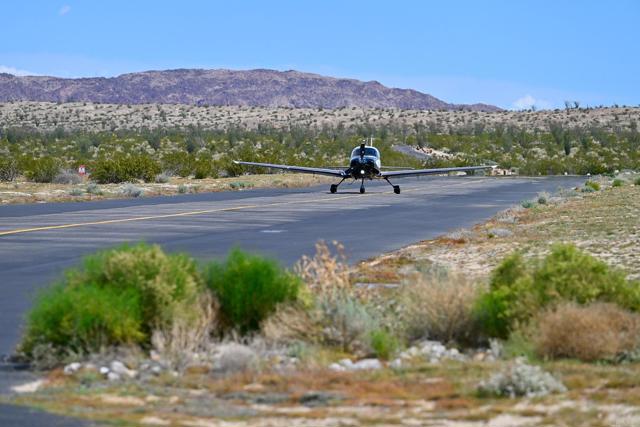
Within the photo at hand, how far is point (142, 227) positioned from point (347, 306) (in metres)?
19.0

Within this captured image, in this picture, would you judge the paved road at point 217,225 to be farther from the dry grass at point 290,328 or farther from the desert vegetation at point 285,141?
the desert vegetation at point 285,141

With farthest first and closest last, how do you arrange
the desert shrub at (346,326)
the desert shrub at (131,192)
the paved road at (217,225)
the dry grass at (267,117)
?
the dry grass at (267,117), the desert shrub at (131,192), the paved road at (217,225), the desert shrub at (346,326)

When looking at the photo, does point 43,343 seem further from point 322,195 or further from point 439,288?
point 322,195

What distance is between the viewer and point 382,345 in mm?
10945

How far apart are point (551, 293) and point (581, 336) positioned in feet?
3.15

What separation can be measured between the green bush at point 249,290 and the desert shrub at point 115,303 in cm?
32

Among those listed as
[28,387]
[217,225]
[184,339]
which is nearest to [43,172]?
[217,225]

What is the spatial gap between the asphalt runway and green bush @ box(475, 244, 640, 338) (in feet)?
15.4

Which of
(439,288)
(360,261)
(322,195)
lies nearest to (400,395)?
(439,288)

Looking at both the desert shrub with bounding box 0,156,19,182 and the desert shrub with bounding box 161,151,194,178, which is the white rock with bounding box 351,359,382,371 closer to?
the desert shrub with bounding box 0,156,19,182

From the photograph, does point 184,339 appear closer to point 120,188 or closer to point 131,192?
point 131,192

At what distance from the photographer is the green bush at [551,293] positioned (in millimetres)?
11406

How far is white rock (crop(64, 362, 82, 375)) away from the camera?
1028 cm

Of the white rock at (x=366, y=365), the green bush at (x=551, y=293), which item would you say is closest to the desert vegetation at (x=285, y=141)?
the green bush at (x=551, y=293)
